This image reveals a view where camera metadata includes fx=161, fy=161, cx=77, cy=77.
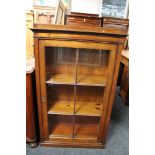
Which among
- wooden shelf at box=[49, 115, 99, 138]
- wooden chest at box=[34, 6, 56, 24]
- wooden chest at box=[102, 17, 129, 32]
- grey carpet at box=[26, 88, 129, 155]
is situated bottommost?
grey carpet at box=[26, 88, 129, 155]

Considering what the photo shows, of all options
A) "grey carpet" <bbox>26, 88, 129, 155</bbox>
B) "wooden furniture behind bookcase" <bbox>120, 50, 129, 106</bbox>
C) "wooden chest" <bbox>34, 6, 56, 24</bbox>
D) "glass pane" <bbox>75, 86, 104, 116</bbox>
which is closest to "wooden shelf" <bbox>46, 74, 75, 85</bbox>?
"glass pane" <bbox>75, 86, 104, 116</bbox>

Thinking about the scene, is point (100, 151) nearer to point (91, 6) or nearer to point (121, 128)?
point (121, 128)

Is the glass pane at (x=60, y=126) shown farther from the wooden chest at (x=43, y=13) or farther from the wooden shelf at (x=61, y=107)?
the wooden chest at (x=43, y=13)

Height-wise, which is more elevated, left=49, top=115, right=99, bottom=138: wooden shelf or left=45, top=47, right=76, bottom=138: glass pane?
left=45, top=47, right=76, bottom=138: glass pane

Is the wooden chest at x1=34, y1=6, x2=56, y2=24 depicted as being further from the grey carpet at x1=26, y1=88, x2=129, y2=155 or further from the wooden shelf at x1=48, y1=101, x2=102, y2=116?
the grey carpet at x1=26, y1=88, x2=129, y2=155

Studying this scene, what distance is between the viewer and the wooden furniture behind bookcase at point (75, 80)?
1.24 m

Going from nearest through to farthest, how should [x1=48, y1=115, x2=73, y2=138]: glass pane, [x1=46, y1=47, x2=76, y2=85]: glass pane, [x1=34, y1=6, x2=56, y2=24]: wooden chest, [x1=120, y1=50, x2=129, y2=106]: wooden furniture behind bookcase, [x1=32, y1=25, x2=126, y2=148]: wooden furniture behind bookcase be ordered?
[x1=32, y1=25, x2=126, y2=148]: wooden furniture behind bookcase
[x1=46, y1=47, x2=76, y2=85]: glass pane
[x1=48, y1=115, x2=73, y2=138]: glass pane
[x1=120, y1=50, x2=129, y2=106]: wooden furniture behind bookcase
[x1=34, y1=6, x2=56, y2=24]: wooden chest

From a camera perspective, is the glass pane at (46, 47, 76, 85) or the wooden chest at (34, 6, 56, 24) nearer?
the glass pane at (46, 47, 76, 85)

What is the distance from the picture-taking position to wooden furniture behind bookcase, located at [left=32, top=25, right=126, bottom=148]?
4.07ft

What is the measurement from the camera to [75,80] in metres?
1.46

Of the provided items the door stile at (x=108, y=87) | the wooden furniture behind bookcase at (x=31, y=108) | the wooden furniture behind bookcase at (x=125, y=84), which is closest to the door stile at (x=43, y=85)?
the wooden furniture behind bookcase at (x=31, y=108)

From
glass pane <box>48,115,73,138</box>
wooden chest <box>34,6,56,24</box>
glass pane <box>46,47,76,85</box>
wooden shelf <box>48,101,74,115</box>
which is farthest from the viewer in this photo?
wooden chest <box>34,6,56,24</box>
